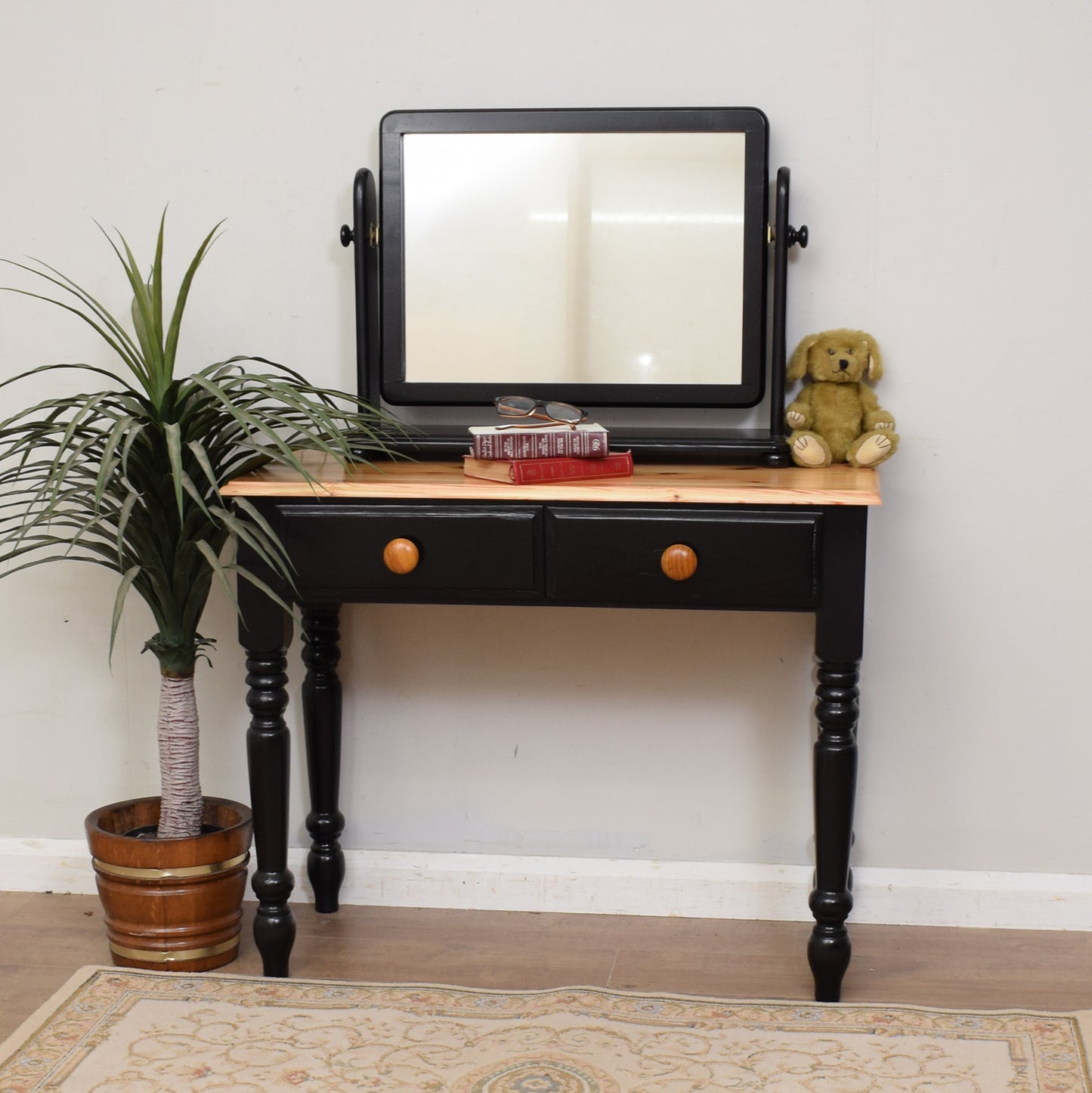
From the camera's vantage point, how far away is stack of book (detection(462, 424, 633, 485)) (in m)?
1.77

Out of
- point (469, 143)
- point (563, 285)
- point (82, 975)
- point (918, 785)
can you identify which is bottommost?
point (82, 975)

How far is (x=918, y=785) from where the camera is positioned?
2211 mm

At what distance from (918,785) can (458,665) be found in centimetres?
86

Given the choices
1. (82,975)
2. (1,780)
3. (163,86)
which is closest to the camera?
(82,975)

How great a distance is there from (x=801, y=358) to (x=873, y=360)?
4.7 inches

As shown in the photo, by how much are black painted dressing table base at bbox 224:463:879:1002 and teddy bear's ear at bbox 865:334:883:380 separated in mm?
252

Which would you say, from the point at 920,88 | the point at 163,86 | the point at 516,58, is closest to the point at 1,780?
the point at 163,86

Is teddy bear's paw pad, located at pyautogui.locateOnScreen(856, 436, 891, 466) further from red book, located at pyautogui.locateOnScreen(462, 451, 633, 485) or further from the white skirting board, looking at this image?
the white skirting board

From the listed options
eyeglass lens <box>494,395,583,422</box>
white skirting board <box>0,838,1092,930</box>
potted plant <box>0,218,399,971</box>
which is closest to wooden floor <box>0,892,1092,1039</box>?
white skirting board <box>0,838,1092,930</box>

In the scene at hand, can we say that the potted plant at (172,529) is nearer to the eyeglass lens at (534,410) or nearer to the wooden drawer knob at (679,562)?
the eyeglass lens at (534,410)

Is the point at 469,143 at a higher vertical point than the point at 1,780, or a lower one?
higher

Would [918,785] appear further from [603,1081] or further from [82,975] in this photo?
[82,975]

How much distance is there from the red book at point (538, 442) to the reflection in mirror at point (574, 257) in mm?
353

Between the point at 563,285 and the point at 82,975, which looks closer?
the point at 82,975
